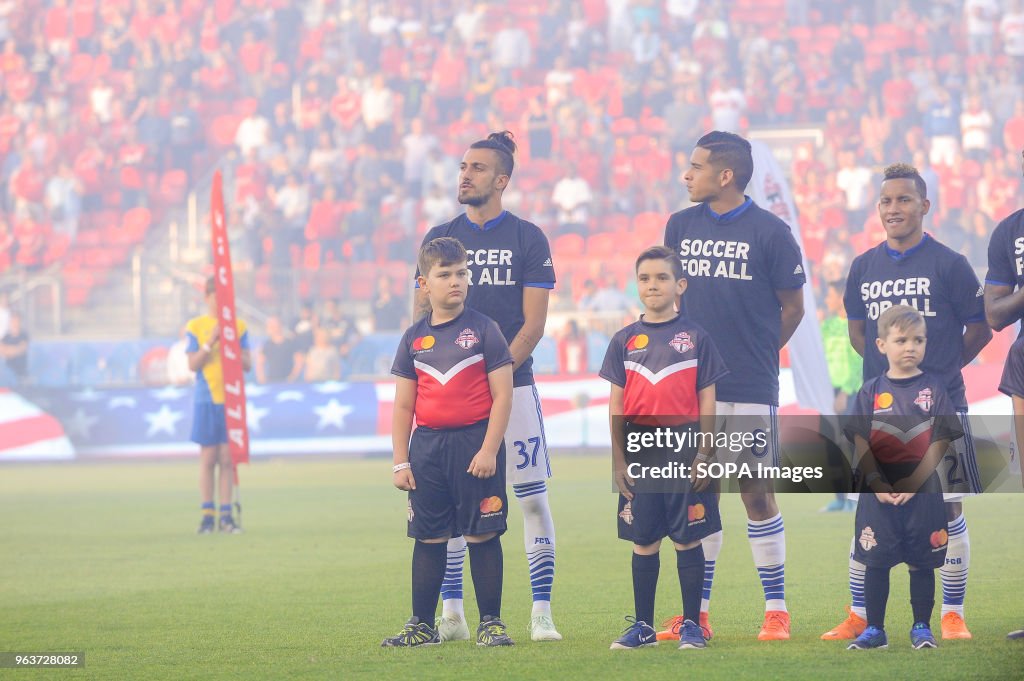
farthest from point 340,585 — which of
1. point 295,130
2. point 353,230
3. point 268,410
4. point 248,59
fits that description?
point 248,59

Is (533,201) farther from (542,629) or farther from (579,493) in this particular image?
(542,629)

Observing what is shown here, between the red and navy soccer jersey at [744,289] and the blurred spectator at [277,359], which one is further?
the blurred spectator at [277,359]

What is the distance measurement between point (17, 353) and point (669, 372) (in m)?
16.1

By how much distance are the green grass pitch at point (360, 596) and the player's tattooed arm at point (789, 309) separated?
52.7 inches

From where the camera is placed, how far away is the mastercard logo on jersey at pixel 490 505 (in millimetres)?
5855

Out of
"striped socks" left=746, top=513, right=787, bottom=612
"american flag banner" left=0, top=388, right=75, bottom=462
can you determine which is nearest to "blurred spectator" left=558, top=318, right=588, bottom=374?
"american flag banner" left=0, top=388, right=75, bottom=462

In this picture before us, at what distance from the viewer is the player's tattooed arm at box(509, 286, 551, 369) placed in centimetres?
634

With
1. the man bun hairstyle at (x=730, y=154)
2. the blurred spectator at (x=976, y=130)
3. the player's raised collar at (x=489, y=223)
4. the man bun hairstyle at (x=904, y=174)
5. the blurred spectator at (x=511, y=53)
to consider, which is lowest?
the player's raised collar at (x=489, y=223)

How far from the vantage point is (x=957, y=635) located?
19.3 feet

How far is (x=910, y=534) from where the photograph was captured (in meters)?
5.68

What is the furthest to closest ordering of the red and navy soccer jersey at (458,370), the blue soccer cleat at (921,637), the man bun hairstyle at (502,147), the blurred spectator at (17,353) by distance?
the blurred spectator at (17,353)
the man bun hairstyle at (502,147)
the red and navy soccer jersey at (458,370)
the blue soccer cleat at (921,637)

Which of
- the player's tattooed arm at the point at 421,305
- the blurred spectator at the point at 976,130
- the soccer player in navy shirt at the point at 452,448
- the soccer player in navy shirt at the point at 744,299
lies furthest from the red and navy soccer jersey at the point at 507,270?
the blurred spectator at the point at 976,130

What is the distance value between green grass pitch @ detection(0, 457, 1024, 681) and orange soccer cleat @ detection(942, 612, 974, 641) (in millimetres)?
82

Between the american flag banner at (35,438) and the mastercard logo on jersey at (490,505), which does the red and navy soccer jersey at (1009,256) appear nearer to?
the mastercard logo on jersey at (490,505)
